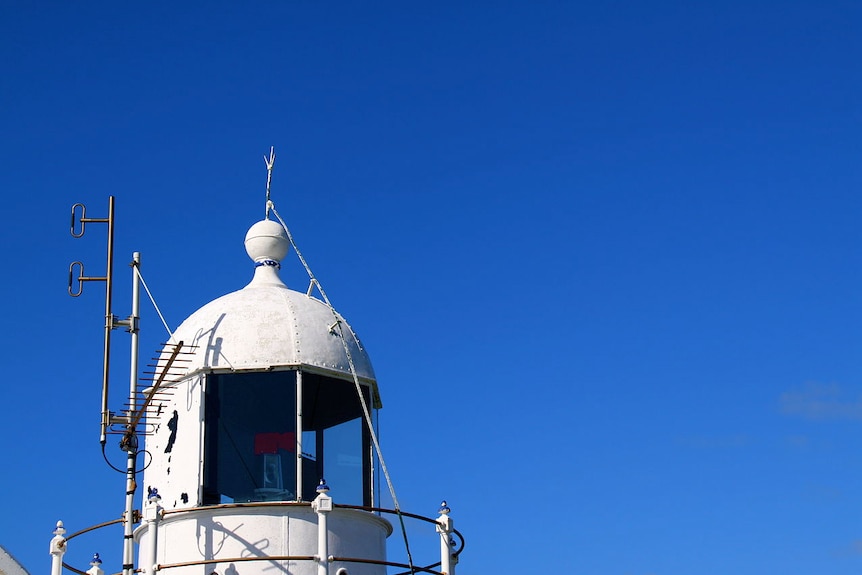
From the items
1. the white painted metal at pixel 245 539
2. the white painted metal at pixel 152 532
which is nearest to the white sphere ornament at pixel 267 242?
the white painted metal at pixel 245 539

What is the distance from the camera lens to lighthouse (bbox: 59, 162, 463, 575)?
2272cm

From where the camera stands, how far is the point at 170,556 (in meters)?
23.0

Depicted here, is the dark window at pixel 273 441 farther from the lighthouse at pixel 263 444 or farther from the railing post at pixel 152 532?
the railing post at pixel 152 532

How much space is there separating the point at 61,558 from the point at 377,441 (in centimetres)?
588

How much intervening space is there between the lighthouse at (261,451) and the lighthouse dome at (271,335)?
2cm

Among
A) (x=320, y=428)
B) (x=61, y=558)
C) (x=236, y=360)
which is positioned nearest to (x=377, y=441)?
(x=320, y=428)

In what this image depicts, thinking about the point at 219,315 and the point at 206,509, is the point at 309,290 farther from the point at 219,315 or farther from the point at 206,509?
the point at 206,509

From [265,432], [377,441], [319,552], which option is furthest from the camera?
[377,441]

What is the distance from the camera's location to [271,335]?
24438mm

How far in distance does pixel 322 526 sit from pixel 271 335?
3.87 meters

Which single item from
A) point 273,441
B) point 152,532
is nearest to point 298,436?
point 273,441

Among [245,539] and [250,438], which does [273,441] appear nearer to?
[250,438]

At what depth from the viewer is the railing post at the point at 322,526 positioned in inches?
867

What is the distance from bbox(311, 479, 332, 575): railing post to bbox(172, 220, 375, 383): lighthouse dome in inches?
111
